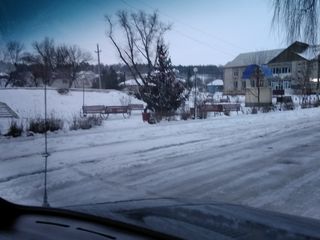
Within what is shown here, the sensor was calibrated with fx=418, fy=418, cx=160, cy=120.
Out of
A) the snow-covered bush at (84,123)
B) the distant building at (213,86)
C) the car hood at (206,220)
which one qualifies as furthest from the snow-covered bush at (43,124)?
the distant building at (213,86)

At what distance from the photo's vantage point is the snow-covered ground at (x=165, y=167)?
600 cm

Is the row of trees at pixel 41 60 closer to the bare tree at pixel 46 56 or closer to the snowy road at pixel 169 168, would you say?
the bare tree at pixel 46 56

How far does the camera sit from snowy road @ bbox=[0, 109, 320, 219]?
6.00 m

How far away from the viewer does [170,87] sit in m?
19.7

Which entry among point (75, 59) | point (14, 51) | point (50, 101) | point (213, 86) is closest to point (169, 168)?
point (75, 59)

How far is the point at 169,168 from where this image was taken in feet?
26.6

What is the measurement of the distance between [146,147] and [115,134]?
8.65ft

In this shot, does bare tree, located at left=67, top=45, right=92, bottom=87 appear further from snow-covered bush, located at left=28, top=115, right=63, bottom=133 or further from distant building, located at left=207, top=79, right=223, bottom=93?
distant building, located at left=207, top=79, right=223, bottom=93

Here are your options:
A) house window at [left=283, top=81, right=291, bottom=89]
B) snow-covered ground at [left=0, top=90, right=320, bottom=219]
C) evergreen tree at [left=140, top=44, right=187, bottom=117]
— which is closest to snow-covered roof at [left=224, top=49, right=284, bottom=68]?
house window at [left=283, top=81, right=291, bottom=89]

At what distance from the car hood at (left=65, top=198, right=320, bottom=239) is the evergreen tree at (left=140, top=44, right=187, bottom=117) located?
49.0 feet

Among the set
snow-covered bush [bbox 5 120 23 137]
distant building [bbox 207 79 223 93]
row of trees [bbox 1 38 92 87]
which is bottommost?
snow-covered bush [bbox 5 120 23 137]

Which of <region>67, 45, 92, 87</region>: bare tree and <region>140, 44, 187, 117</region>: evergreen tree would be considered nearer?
<region>67, 45, 92, 87</region>: bare tree

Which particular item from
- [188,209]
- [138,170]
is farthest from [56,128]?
[188,209]

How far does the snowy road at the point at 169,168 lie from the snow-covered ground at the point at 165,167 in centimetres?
1
